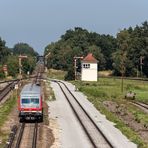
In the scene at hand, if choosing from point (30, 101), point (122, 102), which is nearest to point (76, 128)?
point (30, 101)

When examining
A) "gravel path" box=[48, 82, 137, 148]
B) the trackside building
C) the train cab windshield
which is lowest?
"gravel path" box=[48, 82, 137, 148]

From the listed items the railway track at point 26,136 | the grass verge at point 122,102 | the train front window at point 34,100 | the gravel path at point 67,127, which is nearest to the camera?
the railway track at point 26,136

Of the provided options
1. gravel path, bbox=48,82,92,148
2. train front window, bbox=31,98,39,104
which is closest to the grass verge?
gravel path, bbox=48,82,92,148

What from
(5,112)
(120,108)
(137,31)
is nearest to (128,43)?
(137,31)

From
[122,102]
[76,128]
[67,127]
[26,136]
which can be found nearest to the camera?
[26,136]

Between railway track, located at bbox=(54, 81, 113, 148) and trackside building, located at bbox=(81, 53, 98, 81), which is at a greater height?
trackside building, located at bbox=(81, 53, 98, 81)

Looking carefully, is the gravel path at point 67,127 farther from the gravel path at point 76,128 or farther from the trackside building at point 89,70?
the trackside building at point 89,70

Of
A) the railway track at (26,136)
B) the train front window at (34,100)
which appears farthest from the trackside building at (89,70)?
the railway track at (26,136)

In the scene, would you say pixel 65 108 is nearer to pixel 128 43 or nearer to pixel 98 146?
pixel 98 146

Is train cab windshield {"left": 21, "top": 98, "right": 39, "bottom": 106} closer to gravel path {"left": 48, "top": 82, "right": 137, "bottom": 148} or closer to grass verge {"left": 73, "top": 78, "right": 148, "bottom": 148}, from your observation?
gravel path {"left": 48, "top": 82, "right": 137, "bottom": 148}

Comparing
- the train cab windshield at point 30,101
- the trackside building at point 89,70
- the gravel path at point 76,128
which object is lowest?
the gravel path at point 76,128

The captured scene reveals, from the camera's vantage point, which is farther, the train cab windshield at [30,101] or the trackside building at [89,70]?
the trackside building at [89,70]

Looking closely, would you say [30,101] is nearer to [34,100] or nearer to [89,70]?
[34,100]

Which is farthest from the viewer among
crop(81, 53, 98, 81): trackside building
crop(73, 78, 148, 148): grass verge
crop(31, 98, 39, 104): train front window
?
crop(81, 53, 98, 81): trackside building
